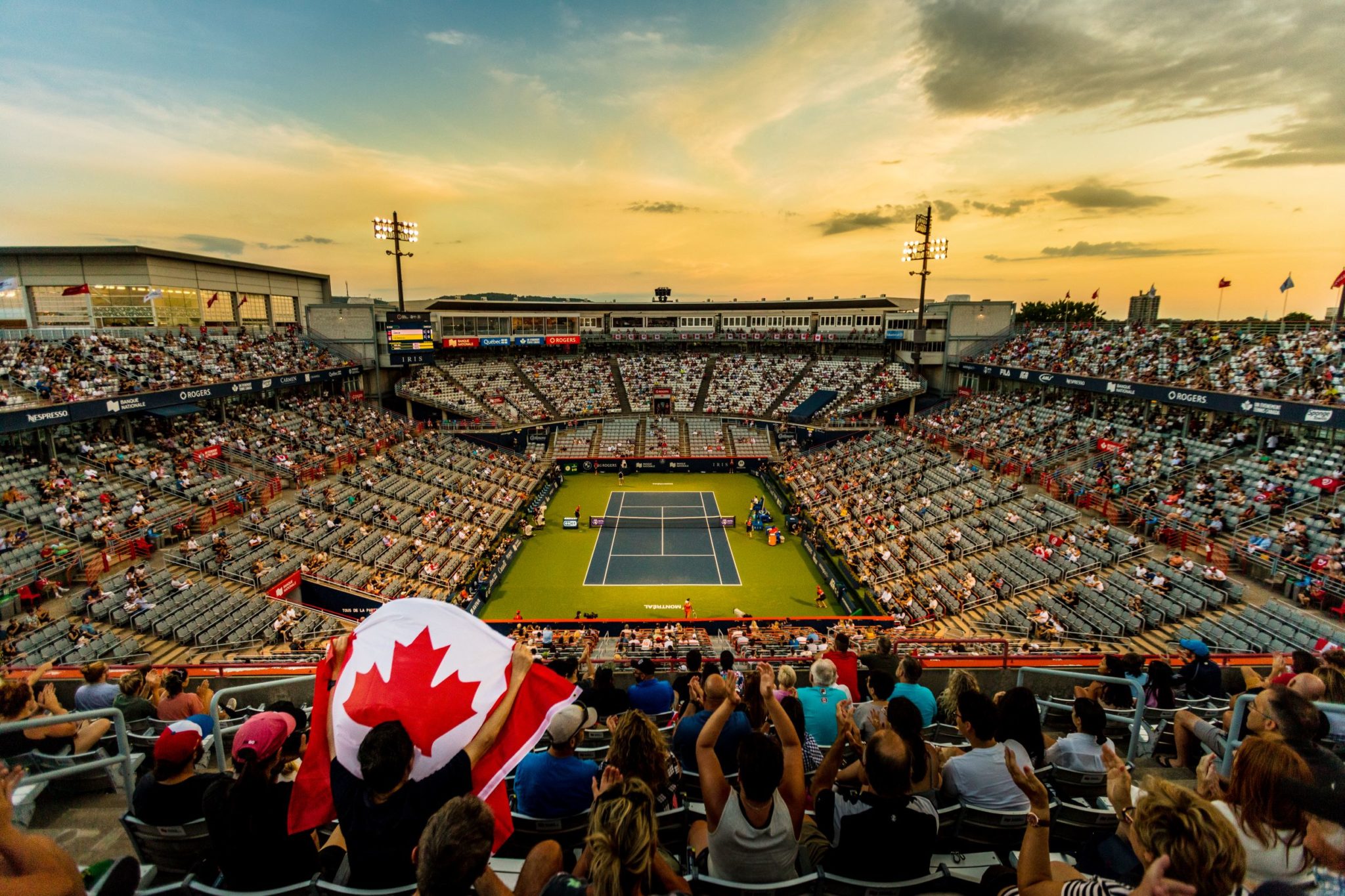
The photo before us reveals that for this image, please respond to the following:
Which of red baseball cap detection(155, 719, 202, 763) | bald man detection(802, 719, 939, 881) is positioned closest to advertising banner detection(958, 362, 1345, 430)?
bald man detection(802, 719, 939, 881)

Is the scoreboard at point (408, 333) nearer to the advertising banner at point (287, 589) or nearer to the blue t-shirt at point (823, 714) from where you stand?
the advertising banner at point (287, 589)

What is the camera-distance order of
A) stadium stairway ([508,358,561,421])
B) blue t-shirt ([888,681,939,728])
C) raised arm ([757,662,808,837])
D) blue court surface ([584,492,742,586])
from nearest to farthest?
raised arm ([757,662,808,837]), blue t-shirt ([888,681,939,728]), blue court surface ([584,492,742,586]), stadium stairway ([508,358,561,421])

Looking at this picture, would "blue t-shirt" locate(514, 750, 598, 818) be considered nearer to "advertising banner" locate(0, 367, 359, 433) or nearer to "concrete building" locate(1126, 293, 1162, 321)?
"advertising banner" locate(0, 367, 359, 433)

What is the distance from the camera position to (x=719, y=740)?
5.10 metres

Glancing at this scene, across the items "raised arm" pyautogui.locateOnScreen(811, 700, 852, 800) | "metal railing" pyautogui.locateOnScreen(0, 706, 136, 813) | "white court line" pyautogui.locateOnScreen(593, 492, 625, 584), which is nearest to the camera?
"metal railing" pyautogui.locateOnScreen(0, 706, 136, 813)

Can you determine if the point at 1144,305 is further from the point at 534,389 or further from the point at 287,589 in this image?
the point at 287,589

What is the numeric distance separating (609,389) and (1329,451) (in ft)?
148

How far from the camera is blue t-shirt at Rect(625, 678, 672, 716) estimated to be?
24.2ft

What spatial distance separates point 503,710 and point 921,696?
4.63 m

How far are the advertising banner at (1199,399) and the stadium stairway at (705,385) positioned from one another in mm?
24512

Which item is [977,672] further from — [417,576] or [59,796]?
[417,576]

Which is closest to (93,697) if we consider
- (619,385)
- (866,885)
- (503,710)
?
(503,710)

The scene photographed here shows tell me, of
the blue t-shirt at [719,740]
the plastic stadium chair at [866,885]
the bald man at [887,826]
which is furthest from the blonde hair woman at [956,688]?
the blue t-shirt at [719,740]

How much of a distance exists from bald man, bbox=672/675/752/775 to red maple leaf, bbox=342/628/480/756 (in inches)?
81.0
